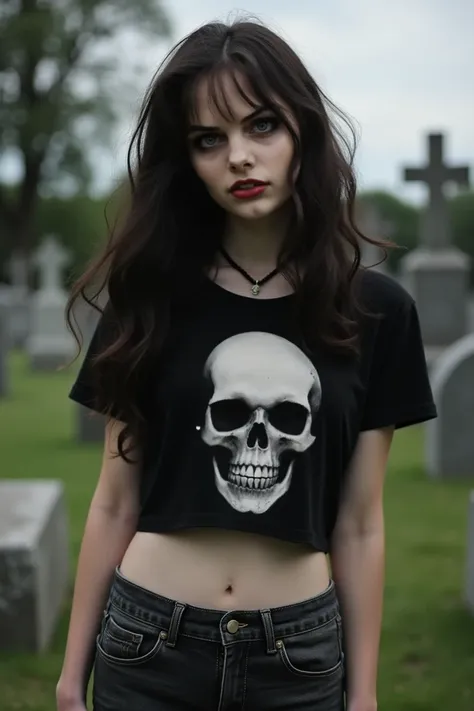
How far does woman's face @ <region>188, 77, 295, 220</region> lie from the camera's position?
5.93 ft

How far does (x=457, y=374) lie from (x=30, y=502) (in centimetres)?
343

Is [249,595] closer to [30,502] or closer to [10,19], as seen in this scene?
[30,502]

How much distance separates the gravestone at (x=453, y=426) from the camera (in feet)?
24.2

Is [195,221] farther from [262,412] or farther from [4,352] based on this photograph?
[4,352]

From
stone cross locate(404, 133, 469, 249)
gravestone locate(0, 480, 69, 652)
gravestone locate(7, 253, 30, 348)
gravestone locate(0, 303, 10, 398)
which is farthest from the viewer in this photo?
gravestone locate(7, 253, 30, 348)

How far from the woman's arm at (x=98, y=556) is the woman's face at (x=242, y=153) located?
1.46 ft

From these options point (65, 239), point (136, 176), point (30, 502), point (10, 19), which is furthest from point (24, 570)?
point (65, 239)

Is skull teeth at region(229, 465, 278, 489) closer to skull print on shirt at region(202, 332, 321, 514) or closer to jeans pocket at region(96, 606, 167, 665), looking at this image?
skull print on shirt at region(202, 332, 321, 514)

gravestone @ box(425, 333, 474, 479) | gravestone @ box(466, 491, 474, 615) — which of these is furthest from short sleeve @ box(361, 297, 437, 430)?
gravestone @ box(425, 333, 474, 479)

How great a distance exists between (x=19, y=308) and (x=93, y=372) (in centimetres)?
2325

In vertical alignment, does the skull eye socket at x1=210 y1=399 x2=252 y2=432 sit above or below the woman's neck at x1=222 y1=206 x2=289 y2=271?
below

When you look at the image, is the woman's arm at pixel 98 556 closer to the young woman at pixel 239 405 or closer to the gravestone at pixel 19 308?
the young woman at pixel 239 405

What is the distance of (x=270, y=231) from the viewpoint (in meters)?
1.96

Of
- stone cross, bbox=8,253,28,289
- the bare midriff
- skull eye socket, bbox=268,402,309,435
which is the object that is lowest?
stone cross, bbox=8,253,28,289
